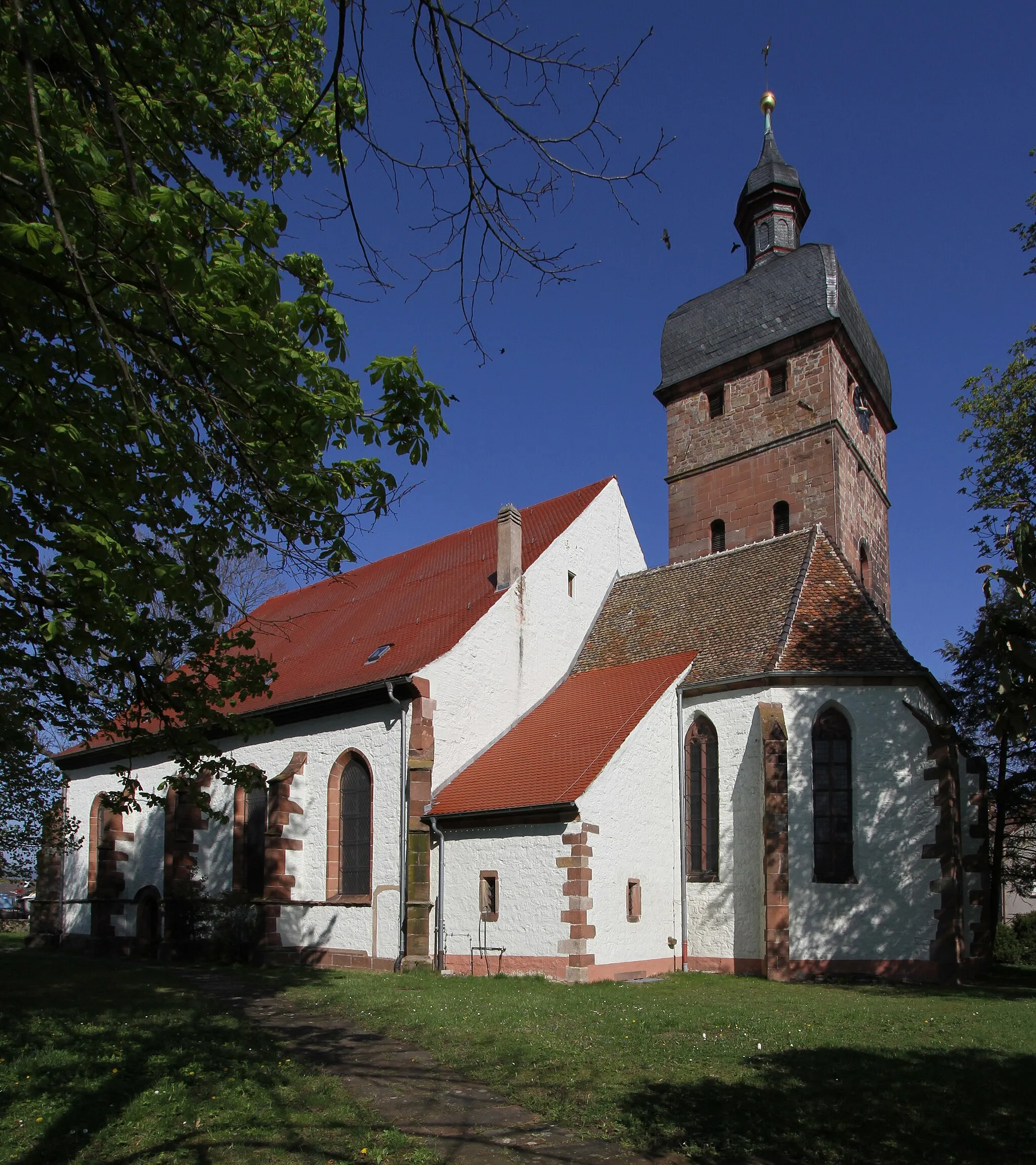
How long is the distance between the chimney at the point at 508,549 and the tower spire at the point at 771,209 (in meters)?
12.0

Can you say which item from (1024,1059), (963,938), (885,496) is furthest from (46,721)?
(885,496)

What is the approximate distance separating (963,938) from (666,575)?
9.43 metres

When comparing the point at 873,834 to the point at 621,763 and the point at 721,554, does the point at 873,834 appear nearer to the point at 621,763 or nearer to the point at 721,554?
the point at 621,763

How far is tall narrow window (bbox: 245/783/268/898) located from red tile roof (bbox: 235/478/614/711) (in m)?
2.14

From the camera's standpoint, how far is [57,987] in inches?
516

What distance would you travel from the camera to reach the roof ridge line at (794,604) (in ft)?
57.6

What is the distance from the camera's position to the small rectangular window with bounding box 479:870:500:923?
54.5ft

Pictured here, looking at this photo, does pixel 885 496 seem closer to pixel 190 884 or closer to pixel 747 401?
pixel 747 401

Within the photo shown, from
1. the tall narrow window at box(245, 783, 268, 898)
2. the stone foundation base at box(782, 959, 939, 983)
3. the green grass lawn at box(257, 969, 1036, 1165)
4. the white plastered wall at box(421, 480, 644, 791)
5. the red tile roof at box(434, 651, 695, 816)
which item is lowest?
the stone foundation base at box(782, 959, 939, 983)

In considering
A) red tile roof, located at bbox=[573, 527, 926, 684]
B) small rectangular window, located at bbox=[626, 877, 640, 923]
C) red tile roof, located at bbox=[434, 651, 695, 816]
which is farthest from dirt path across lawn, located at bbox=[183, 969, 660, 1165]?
red tile roof, located at bbox=[573, 527, 926, 684]

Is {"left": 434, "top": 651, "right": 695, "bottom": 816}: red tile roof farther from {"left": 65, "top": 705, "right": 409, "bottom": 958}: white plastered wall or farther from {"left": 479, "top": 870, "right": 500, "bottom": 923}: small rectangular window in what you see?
{"left": 65, "top": 705, "right": 409, "bottom": 958}: white plastered wall

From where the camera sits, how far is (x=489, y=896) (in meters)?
16.8

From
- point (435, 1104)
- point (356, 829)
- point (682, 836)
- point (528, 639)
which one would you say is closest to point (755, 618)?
point (682, 836)

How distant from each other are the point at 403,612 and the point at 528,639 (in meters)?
3.37
